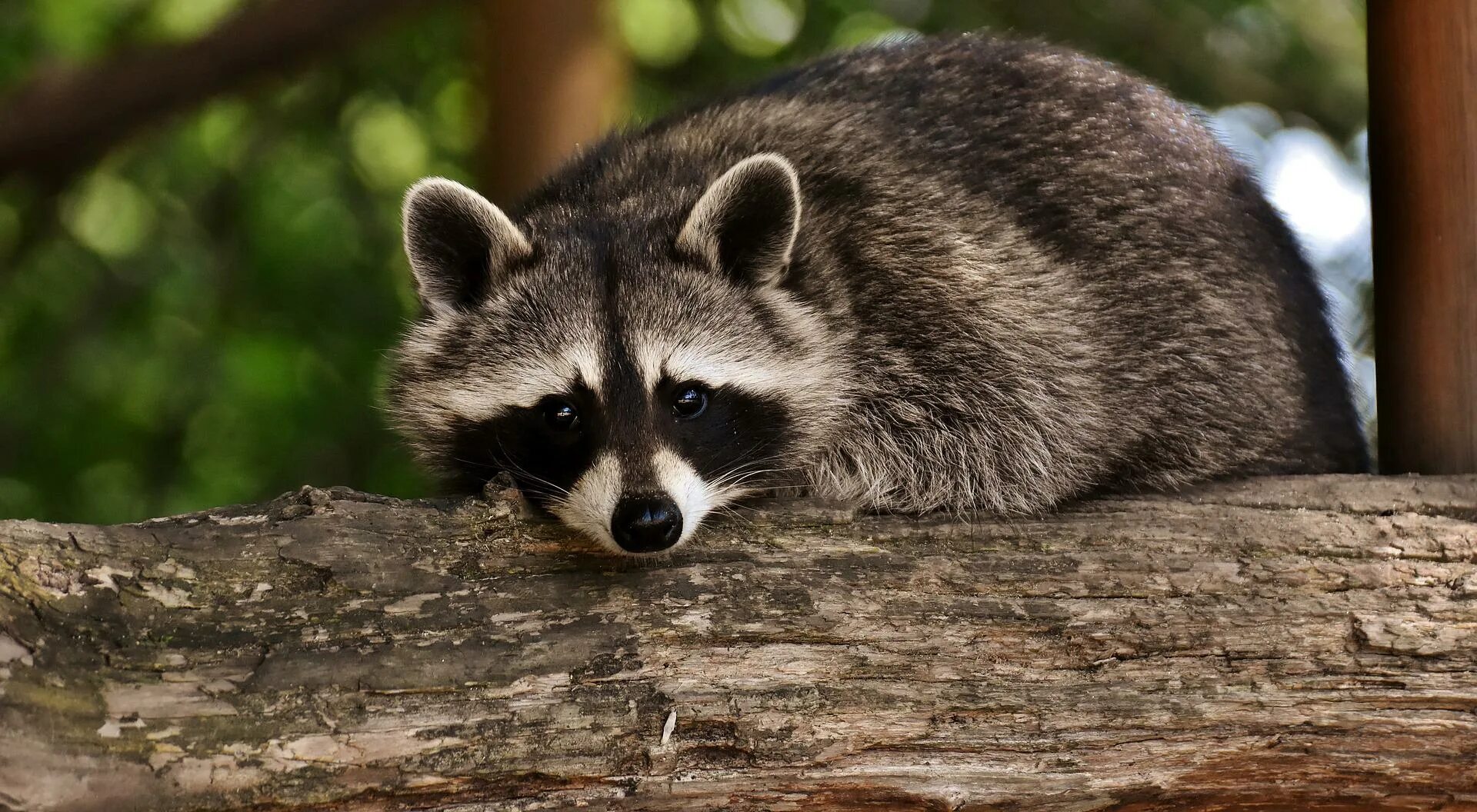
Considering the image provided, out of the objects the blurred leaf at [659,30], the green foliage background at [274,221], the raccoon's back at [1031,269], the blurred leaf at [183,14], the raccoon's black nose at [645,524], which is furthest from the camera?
the blurred leaf at [659,30]

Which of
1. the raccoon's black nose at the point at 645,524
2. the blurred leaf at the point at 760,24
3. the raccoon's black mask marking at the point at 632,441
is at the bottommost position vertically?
the raccoon's black nose at the point at 645,524

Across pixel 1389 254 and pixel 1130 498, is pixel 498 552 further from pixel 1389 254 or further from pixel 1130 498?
pixel 1389 254

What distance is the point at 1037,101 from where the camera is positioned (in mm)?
3463

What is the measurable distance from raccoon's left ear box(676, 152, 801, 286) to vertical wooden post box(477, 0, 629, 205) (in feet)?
7.77

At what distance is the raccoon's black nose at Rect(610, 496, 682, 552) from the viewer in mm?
2508

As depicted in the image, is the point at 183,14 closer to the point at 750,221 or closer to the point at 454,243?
the point at 454,243

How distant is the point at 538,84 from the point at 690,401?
2799 mm

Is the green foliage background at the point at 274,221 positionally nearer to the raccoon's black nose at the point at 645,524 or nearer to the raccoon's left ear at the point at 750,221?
the raccoon's left ear at the point at 750,221

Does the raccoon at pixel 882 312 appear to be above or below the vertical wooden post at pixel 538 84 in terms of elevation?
below

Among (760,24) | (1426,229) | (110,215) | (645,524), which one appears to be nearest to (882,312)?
(645,524)

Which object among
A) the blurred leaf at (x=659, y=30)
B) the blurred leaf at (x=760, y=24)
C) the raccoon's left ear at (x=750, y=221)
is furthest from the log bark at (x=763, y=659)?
the blurred leaf at (x=659, y=30)

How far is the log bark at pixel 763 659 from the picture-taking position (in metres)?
2.21

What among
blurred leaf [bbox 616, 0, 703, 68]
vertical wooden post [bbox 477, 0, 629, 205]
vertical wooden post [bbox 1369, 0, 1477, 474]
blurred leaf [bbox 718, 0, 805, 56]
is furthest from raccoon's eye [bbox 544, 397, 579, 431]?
blurred leaf [bbox 616, 0, 703, 68]

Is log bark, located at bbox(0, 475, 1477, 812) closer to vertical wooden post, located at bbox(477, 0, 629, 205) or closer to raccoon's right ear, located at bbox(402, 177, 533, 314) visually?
raccoon's right ear, located at bbox(402, 177, 533, 314)
